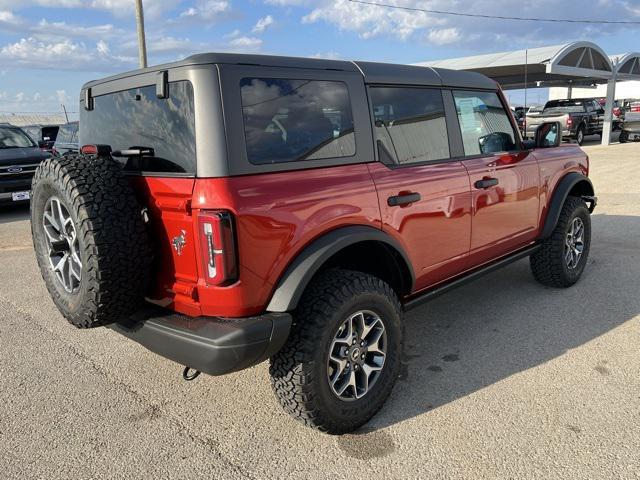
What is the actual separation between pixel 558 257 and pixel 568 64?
16.1m

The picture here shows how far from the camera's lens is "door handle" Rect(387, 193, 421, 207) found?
2.91 m

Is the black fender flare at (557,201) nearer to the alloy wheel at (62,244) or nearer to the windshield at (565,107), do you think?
the alloy wheel at (62,244)

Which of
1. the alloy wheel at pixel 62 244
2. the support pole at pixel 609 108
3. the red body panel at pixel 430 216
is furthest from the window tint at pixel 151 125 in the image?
the support pole at pixel 609 108

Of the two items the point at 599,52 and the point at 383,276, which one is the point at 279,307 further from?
the point at 599,52

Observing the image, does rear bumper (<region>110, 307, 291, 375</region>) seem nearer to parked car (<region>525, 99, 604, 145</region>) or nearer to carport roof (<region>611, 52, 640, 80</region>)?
parked car (<region>525, 99, 604, 145</region>)

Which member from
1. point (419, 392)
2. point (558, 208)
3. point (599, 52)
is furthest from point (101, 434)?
point (599, 52)

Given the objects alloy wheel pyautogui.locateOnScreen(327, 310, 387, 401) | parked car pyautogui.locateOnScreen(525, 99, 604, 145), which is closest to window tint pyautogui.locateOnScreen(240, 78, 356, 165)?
alloy wheel pyautogui.locateOnScreen(327, 310, 387, 401)

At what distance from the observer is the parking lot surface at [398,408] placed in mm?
2449

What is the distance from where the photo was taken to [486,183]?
3.60 meters

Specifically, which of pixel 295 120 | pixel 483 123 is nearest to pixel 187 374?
pixel 295 120

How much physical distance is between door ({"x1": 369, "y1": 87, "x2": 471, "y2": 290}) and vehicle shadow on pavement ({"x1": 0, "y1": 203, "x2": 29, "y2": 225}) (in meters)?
8.34

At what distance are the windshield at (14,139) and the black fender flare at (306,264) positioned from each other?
9712 millimetres

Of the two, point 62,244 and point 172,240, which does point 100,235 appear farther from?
point 62,244

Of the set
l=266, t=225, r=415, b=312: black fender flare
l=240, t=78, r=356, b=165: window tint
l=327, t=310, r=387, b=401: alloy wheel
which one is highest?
l=240, t=78, r=356, b=165: window tint
